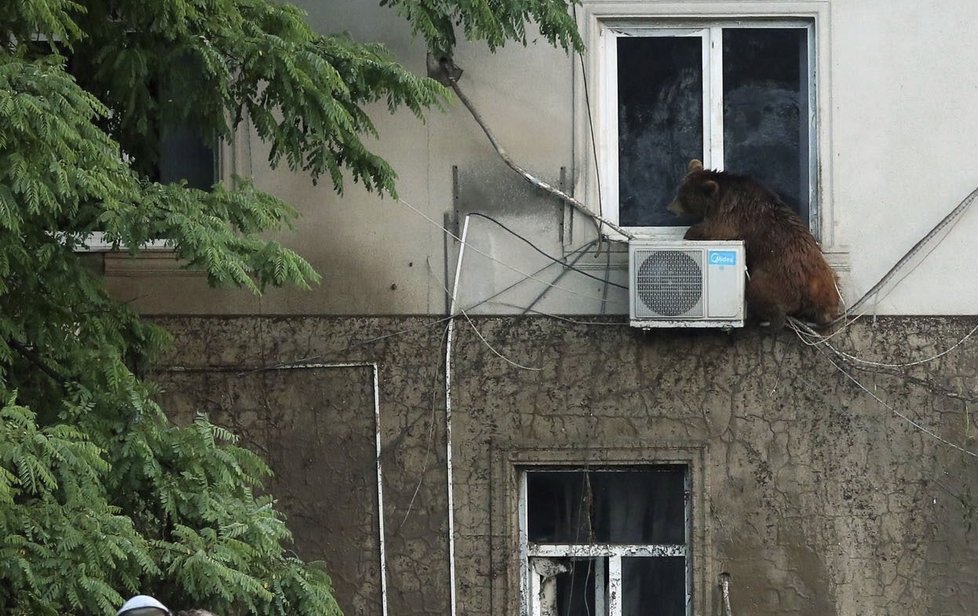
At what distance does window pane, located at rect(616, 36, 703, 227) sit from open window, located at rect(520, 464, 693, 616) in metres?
1.59

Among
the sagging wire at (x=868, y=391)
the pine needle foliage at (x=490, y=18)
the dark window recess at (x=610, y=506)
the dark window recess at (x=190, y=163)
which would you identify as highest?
the pine needle foliage at (x=490, y=18)

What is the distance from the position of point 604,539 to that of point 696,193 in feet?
7.03

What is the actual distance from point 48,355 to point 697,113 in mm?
4271

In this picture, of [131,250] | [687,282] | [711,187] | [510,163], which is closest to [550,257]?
[510,163]

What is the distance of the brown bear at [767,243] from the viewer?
30.9ft

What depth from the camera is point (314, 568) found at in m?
8.41

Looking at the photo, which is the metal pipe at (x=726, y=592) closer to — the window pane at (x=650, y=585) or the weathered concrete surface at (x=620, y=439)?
the weathered concrete surface at (x=620, y=439)

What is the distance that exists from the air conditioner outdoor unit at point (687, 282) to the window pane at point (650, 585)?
1.52 m

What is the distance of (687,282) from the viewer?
30.5 feet

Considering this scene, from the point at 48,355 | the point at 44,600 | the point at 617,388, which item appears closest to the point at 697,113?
the point at 617,388

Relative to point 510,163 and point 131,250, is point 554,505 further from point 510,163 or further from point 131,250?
point 131,250

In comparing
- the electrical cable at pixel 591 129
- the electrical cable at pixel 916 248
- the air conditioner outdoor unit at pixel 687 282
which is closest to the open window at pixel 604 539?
the air conditioner outdoor unit at pixel 687 282

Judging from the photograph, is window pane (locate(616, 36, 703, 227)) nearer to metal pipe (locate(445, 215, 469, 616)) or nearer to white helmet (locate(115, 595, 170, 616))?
metal pipe (locate(445, 215, 469, 616))

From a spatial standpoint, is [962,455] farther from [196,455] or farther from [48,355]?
[48,355]
